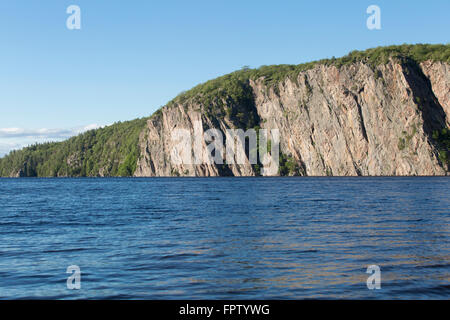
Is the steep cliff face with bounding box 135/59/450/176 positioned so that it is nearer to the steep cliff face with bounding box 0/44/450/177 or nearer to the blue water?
the steep cliff face with bounding box 0/44/450/177

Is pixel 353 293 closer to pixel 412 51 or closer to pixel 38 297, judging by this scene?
pixel 38 297

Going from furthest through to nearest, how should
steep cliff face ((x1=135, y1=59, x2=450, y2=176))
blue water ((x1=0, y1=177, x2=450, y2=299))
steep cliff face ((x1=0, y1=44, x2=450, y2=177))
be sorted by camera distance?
steep cliff face ((x1=0, y1=44, x2=450, y2=177))
steep cliff face ((x1=135, y1=59, x2=450, y2=176))
blue water ((x1=0, y1=177, x2=450, y2=299))

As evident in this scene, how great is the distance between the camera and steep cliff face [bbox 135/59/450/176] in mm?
134375

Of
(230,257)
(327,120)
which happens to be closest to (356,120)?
(327,120)

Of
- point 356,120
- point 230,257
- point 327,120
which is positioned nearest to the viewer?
point 230,257

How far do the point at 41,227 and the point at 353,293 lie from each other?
21.1 meters

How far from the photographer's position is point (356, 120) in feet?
470

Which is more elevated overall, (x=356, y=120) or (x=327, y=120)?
(x=327, y=120)

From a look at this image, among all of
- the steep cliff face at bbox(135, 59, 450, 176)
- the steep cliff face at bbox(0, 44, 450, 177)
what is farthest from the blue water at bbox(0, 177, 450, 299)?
the steep cliff face at bbox(0, 44, 450, 177)

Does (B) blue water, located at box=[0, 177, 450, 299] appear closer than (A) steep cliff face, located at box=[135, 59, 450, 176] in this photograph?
Yes

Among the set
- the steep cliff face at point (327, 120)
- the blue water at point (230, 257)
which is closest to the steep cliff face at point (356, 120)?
the steep cliff face at point (327, 120)

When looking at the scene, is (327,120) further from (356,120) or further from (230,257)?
(230,257)

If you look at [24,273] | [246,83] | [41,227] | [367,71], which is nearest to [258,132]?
[246,83]
